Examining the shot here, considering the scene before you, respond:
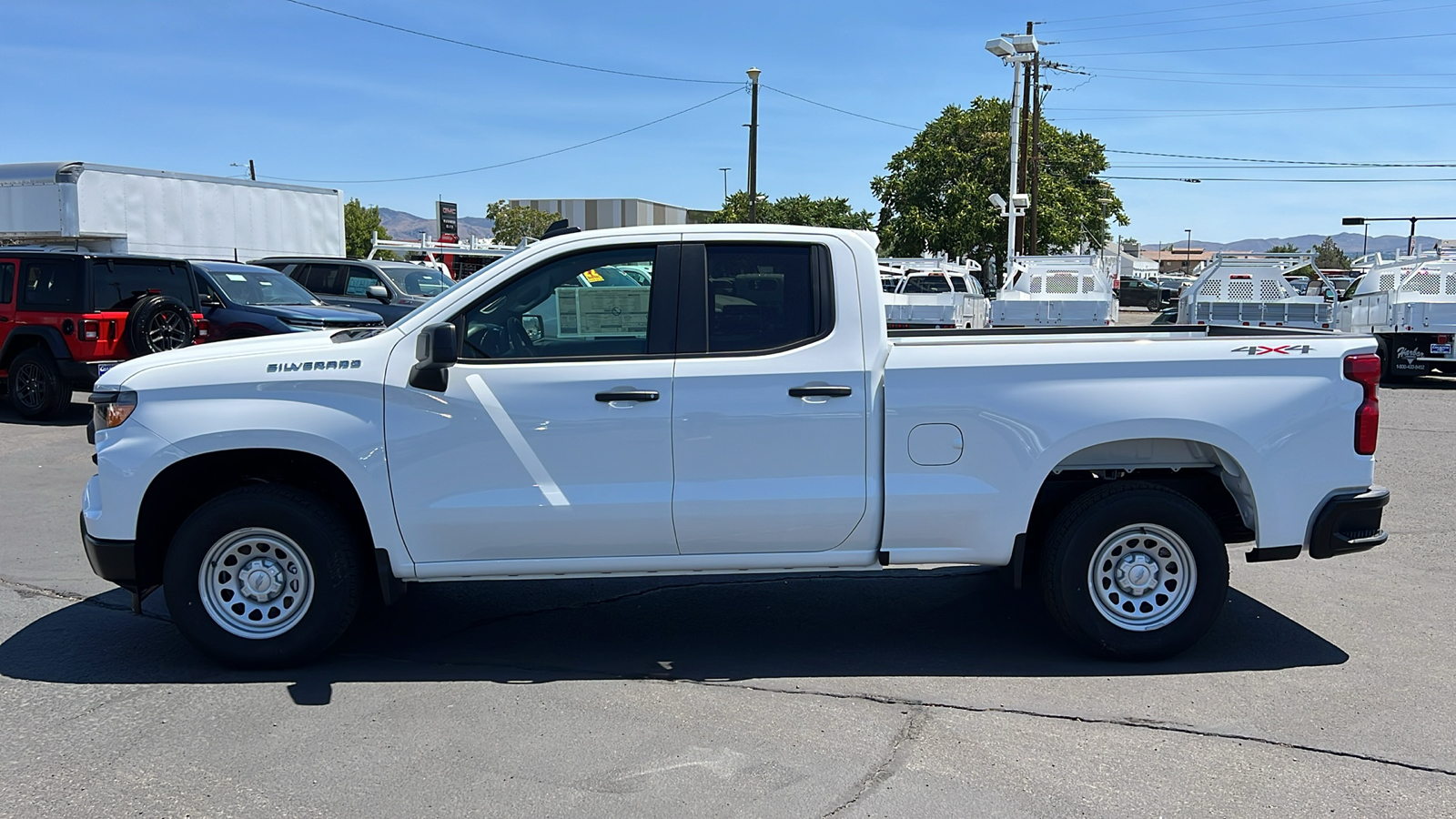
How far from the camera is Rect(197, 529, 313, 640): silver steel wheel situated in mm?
5156

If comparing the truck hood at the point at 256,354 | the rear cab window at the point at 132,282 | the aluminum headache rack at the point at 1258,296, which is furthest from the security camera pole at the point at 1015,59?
the truck hood at the point at 256,354

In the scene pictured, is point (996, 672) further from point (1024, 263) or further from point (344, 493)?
point (1024, 263)

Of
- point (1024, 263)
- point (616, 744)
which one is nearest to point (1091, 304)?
point (1024, 263)

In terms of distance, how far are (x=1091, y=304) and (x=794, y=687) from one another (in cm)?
1841

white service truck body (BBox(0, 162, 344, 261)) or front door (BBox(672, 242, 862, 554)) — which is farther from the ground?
white service truck body (BBox(0, 162, 344, 261))

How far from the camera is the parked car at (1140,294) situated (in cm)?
5144

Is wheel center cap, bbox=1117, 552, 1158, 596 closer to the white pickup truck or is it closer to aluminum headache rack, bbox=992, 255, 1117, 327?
the white pickup truck

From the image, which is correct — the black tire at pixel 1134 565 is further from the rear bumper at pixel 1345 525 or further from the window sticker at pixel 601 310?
the window sticker at pixel 601 310

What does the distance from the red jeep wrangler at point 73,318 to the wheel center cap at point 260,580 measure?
8.46 m

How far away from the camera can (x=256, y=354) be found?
5.11 metres

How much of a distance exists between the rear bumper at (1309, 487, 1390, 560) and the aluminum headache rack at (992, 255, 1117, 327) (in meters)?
15.8

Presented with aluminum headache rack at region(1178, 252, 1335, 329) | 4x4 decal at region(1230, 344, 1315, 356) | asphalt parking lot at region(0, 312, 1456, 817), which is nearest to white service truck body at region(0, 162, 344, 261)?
asphalt parking lot at region(0, 312, 1456, 817)

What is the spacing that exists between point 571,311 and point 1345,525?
3.54 metres

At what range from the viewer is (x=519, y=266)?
16.9 ft
